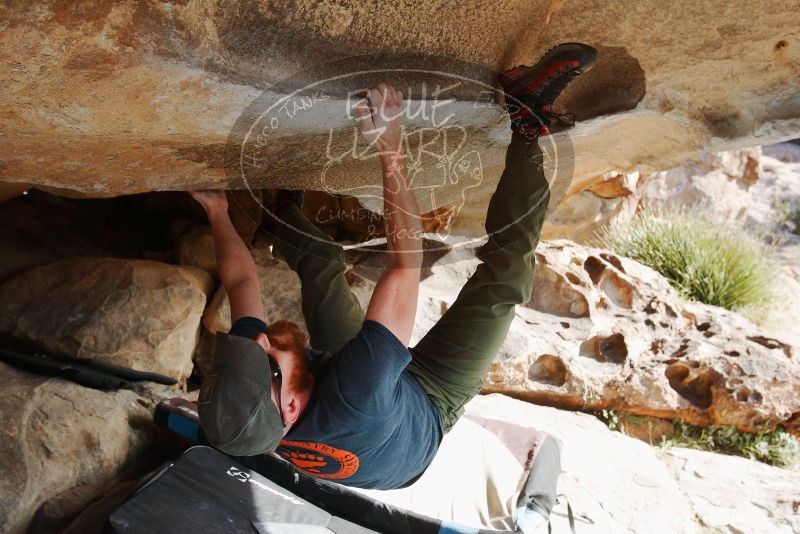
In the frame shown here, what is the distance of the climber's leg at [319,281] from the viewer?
294cm

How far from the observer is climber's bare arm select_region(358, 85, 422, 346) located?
201 centimetres

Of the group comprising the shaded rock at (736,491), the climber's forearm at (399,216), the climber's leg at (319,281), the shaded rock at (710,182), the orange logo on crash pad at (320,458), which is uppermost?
the shaded rock at (710,182)

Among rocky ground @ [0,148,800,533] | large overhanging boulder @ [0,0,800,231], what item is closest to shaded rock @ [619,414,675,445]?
rocky ground @ [0,148,800,533]

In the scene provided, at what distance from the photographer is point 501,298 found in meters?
2.51

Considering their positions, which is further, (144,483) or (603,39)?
(144,483)

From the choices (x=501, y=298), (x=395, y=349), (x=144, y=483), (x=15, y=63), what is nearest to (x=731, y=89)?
(x=501, y=298)

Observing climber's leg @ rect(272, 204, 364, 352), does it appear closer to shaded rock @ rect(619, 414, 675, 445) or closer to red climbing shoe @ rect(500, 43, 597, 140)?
red climbing shoe @ rect(500, 43, 597, 140)

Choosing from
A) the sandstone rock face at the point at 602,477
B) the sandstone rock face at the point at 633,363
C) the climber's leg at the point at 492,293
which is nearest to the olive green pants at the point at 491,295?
the climber's leg at the point at 492,293

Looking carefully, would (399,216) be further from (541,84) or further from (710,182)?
(710,182)

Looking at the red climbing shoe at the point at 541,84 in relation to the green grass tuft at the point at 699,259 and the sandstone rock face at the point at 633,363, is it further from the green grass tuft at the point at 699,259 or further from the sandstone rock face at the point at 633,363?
the green grass tuft at the point at 699,259

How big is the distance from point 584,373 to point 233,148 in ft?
9.05

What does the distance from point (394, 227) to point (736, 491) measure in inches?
106

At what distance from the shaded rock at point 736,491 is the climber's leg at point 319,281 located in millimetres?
1968

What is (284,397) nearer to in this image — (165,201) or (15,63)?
(15,63)
